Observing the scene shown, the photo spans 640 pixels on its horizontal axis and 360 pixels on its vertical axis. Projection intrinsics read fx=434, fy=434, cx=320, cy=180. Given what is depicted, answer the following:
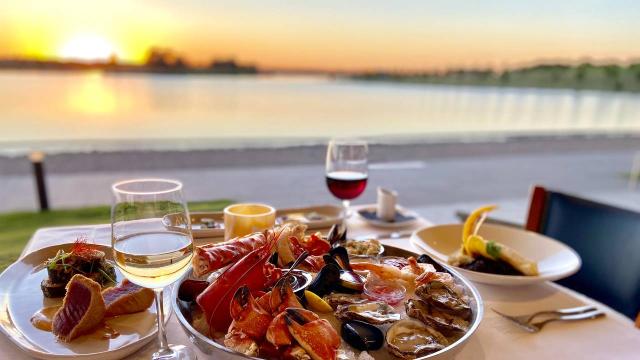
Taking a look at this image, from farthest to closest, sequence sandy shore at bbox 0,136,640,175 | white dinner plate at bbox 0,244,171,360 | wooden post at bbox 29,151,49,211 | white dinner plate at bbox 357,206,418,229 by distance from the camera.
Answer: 1. sandy shore at bbox 0,136,640,175
2. wooden post at bbox 29,151,49,211
3. white dinner plate at bbox 357,206,418,229
4. white dinner plate at bbox 0,244,171,360

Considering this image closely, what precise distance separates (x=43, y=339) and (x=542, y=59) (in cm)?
1140

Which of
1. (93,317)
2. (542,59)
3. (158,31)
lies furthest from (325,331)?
(542,59)

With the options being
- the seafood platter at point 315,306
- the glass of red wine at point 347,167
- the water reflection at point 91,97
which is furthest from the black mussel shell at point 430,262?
the water reflection at point 91,97

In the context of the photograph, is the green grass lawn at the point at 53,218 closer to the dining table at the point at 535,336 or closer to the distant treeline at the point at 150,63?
the dining table at the point at 535,336

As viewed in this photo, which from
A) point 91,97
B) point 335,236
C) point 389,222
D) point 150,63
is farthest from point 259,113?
point 335,236

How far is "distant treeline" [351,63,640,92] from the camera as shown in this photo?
1232cm

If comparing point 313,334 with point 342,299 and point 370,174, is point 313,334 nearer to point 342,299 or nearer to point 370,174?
point 342,299

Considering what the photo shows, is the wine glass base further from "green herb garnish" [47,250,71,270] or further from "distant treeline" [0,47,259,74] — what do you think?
"distant treeline" [0,47,259,74]

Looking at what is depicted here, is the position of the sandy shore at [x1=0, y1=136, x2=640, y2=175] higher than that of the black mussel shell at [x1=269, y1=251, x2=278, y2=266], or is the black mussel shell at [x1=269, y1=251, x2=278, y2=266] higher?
the black mussel shell at [x1=269, y1=251, x2=278, y2=266]

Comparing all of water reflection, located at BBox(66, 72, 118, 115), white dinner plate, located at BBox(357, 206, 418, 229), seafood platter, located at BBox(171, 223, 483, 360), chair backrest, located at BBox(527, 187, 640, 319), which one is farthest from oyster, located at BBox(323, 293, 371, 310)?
water reflection, located at BBox(66, 72, 118, 115)

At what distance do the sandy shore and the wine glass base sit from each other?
13.7 ft

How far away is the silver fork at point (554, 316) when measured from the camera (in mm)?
826

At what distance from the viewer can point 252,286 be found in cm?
68

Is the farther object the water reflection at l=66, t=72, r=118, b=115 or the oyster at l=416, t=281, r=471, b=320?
the water reflection at l=66, t=72, r=118, b=115
